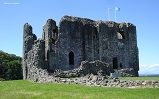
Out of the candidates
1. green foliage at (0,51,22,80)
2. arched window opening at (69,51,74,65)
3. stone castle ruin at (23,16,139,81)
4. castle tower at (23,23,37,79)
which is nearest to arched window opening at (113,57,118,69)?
stone castle ruin at (23,16,139,81)

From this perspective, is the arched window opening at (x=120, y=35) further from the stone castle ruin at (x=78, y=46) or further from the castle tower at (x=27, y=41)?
the castle tower at (x=27, y=41)

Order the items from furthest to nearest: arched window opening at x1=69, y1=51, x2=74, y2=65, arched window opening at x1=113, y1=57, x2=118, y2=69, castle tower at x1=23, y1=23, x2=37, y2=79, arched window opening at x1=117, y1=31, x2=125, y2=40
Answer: arched window opening at x1=117, y1=31, x2=125, y2=40
arched window opening at x1=113, y1=57, x2=118, y2=69
arched window opening at x1=69, y1=51, x2=74, y2=65
castle tower at x1=23, y1=23, x2=37, y2=79

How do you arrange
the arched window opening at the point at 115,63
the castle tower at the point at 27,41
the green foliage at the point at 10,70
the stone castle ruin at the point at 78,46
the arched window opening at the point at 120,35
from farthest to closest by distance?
the green foliage at the point at 10,70 → the arched window opening at the point at 120,35 → the arched window opening at the point at 115,63 → the castle tower at the point at 27,41 → the stone castle ruin at the point at 78,46

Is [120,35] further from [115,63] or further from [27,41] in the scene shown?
[27,41]

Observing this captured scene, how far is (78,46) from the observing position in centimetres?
5209

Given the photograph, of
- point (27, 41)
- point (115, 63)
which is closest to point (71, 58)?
point (27, 41)

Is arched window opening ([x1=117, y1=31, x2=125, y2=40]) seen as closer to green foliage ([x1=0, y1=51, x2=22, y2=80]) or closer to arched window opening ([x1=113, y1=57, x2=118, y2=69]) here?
arched window opening ([x1=113, y1=57, x2=118, y2=69])

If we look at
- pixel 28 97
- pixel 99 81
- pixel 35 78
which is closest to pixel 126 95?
pixel 28 97

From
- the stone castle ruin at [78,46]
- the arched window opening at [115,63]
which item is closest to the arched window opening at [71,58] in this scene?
the stone castle ruin at [78,46]

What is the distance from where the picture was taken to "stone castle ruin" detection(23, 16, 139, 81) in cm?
4747

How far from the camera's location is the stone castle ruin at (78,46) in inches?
1869

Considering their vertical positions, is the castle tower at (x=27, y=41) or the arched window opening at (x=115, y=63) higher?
the castle tower at (x=27, y=41)

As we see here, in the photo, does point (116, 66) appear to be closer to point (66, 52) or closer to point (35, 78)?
point (66, 52)

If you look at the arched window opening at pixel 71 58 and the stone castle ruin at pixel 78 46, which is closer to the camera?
the stone castle ruin at pixel 78 46
